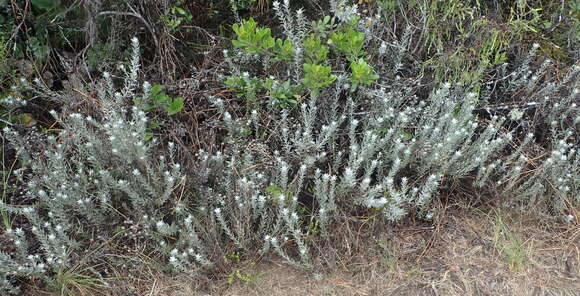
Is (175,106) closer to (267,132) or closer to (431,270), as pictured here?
(267,132)

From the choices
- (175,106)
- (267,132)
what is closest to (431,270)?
(267,132)

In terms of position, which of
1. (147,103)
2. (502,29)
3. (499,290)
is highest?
(502,29)

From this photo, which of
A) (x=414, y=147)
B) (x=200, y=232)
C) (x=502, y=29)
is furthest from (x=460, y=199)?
(x=200, y=232)

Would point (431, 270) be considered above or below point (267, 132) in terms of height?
below

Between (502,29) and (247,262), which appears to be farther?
(502,29)

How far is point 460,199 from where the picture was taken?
287cm

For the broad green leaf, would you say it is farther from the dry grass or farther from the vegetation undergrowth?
the dry grass

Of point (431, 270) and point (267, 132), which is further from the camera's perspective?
Result: point (267, 132)

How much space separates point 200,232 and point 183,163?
442mm

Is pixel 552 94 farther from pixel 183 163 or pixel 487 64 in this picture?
pixel 183 163

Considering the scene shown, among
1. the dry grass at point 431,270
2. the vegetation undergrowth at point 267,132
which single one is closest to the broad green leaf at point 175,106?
the vegetation undergrowth at point 267,132

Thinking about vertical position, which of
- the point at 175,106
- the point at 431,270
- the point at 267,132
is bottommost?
the point at 431,270

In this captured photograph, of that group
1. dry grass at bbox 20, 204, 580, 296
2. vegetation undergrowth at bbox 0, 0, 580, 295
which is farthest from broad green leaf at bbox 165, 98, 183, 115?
dry grass at bbox 20, 204, 580, 296

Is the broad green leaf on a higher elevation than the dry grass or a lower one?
higher
